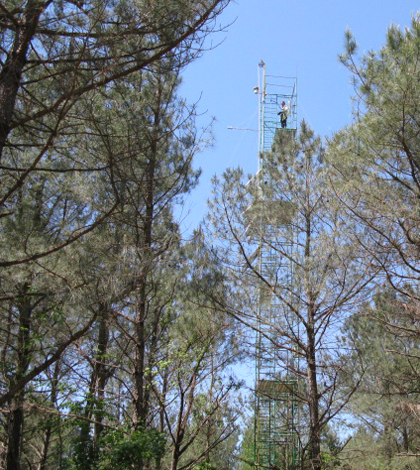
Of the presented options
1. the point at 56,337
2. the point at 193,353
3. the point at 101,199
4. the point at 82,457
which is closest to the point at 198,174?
the point at 101,199

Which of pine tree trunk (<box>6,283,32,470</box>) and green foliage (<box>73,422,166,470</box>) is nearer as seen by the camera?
green foliage (<box>73,422,166,470</box>)

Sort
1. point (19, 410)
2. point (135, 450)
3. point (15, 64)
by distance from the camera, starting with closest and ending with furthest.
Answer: point (15, 64) → point (135, 450) → point (19, 410)

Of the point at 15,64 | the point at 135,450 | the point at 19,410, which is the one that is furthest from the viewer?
the point at 19,410

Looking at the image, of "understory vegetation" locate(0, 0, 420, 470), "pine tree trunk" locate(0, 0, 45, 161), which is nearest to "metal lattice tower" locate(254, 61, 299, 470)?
"understory vegetation" locate(0, 0, 420, 470)

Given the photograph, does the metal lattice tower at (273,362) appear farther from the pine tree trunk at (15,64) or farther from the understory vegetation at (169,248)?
the pine tree trunk at (15,64)

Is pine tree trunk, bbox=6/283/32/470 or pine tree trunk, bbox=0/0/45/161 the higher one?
pine tree trunk, bbox=0/0/45/161

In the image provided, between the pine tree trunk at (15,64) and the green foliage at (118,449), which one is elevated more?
the pine tree trunk at (15,64)

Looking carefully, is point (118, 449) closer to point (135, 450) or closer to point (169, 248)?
point (135, 450)

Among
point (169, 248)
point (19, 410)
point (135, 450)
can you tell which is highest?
point (169, 248)

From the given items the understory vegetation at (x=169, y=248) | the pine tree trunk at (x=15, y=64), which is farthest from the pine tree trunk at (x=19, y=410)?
the pine tree trunk at (x=15, y=64)

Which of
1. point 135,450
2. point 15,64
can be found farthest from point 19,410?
point 15,64

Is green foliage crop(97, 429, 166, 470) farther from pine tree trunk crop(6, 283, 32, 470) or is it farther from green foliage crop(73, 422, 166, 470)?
pine tree trunk crop(6, 283, 32, 470)

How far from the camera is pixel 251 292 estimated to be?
8562mm

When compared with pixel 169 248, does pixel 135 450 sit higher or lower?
lower
